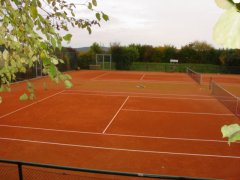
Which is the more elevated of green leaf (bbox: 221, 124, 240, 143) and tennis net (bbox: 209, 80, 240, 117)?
green leaf (bbox: 221, 124, 240, 143)

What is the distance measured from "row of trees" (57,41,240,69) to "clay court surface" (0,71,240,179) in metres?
25.1

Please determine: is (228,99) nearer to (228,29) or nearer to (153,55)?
(228,29)

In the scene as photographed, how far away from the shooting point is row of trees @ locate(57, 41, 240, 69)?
45625 mm

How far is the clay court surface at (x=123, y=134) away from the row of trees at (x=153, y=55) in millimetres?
25114

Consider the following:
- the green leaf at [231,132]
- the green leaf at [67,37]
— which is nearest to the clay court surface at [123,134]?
the green leaf at [67,37]

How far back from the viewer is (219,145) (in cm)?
1174

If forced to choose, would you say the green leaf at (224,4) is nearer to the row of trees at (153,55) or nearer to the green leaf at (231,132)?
the green leaf at (231,132)

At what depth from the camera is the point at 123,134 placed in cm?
1280

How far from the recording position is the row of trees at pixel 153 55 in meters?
45.6

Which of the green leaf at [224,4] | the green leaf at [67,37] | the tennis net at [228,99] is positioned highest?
the green leaf at [67,37]

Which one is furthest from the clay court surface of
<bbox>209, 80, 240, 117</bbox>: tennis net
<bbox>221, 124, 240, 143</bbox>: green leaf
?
<bbox>221, 124, 240, 143</bbox>: green leaf

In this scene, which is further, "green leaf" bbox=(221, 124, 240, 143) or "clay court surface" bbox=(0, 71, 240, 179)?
"clay court surface" bbox=(0, 71, 240, 179)

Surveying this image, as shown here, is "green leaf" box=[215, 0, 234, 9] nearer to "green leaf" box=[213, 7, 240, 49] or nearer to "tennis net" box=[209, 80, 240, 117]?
"green leaf" box=[213, 7, 240, 49]

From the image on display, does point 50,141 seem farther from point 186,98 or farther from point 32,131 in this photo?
point 186,98
